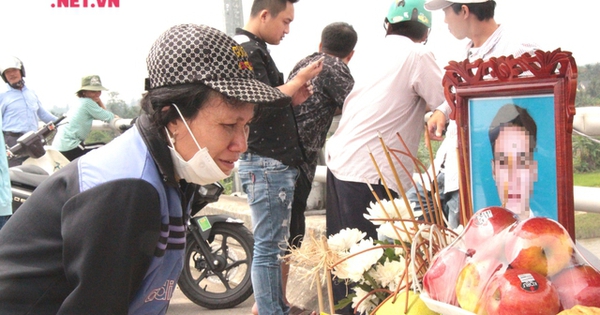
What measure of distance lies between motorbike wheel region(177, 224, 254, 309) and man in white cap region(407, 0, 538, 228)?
2.02m

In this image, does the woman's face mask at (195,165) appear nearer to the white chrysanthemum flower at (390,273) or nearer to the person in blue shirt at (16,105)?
the white chrysanthemum flower at (390,273)

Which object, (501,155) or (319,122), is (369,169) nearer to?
(319,122)

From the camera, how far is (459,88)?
1.66 meters

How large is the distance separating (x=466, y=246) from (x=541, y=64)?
19.6 inches

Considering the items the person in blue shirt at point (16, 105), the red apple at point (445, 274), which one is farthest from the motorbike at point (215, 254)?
the person in blue shirt at point (16, 105)

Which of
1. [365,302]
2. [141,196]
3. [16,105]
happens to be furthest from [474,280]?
[16,105]

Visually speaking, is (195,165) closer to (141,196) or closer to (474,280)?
(141,196)

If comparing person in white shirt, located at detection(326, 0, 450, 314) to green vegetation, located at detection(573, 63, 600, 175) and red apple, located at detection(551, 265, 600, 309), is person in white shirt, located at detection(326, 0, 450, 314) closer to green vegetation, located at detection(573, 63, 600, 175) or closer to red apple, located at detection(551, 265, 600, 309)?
green vegetation, located at detection(573, 63, 600, 175)

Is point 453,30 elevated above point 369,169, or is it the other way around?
point 453,30

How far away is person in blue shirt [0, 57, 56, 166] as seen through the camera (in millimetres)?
7785

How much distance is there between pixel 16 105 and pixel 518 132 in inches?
292

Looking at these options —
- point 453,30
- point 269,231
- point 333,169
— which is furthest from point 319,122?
point 453,30

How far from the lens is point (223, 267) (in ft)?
14.8

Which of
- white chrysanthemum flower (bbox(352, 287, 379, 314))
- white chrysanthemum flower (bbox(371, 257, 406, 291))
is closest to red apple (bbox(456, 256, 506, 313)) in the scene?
white chrysanthemum flower (bbox(371, 257, 406, 291))
